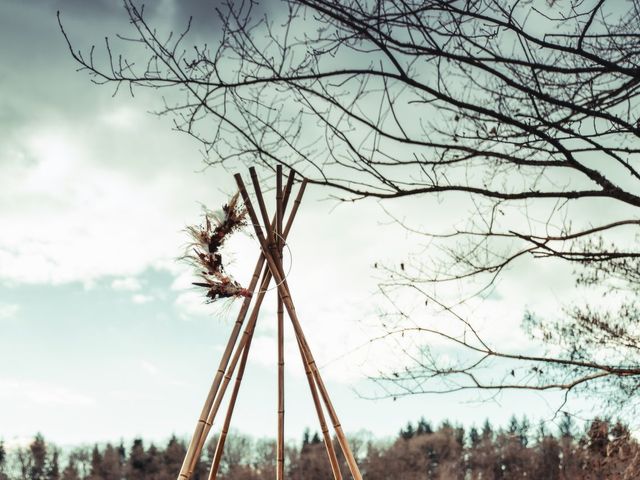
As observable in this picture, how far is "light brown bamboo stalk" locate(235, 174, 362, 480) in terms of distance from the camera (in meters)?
2.49

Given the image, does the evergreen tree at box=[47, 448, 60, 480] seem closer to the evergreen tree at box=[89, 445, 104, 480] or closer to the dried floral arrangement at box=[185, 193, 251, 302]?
the evergreen tree at box=[89, 445, 104, 480]

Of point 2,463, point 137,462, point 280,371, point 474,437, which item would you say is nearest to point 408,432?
point 474,437

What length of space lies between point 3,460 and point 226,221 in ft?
121

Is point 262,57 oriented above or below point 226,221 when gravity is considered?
above

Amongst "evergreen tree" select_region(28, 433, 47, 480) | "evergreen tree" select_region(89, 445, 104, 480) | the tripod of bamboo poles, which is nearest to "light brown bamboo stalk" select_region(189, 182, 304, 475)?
the tripod of bamboo poles

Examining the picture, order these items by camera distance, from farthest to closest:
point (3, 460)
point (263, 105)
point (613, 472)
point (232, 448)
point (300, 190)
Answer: point (232, 448) < point (3, 460) < point (613, 472) < point (300, 190) < point (263, 105)

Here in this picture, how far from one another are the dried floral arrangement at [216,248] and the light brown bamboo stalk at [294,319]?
0.05 m

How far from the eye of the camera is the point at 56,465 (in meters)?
34.6

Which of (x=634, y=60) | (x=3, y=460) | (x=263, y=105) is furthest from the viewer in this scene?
(x=3, y=460)

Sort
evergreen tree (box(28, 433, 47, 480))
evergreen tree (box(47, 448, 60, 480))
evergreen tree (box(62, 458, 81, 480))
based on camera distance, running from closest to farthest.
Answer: evergreen tree (box(62, 458, 81, 480)) < evergreen tree (box(28, 433, 47, 480)) < evergreen tree (box(47, 448, 60, 480))

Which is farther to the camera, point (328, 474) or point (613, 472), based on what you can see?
point (328, 474)

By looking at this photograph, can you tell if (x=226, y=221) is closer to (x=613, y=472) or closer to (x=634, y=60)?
(x=634, y=60)

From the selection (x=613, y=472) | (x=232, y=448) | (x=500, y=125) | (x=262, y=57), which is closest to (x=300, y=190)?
(x=262, y=57)

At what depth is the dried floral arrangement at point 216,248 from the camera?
2693mm
